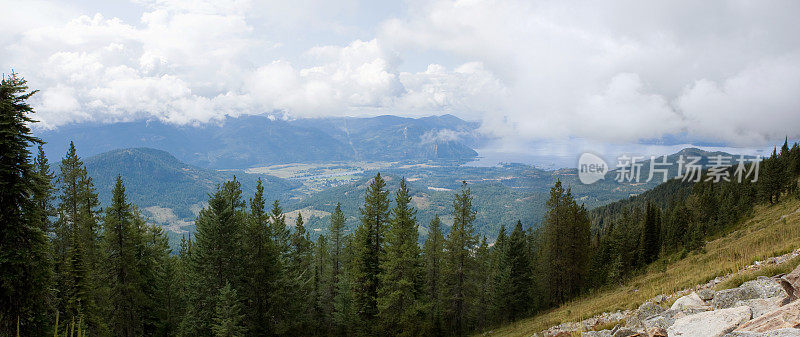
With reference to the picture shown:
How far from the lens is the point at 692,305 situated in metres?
8.64

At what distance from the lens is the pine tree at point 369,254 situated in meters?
26.0

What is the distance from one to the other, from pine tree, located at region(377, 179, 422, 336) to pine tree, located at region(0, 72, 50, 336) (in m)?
16.8

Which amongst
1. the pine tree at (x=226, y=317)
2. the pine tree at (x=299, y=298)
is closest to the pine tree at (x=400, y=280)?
the pine tree at (x=299, y=298)

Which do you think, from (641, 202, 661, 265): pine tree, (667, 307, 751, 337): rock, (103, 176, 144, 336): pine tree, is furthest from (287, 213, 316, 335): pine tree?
(641, 202, 661, 265): pine tree

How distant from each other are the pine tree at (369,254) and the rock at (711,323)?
20.2 metres

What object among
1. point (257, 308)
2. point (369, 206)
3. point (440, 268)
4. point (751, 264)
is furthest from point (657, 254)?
point (257, 308)

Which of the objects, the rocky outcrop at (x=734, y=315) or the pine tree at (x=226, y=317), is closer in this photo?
the rocky outcrop at (x=734, y=315)

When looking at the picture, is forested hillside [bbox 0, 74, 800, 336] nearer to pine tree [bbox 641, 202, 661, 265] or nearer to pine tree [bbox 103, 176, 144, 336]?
pine tree [bbox 103, 176, 144, 336]

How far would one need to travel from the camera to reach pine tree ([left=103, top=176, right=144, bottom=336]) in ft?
85.0

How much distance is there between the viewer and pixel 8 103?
1244 cm

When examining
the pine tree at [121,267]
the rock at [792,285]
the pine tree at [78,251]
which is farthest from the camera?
the pine tree at [121,267]

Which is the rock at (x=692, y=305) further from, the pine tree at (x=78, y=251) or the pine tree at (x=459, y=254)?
the pine tree at (x=78, y=251)

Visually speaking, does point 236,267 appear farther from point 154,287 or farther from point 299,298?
point 154,287

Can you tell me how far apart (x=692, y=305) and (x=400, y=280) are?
56.9 feet
